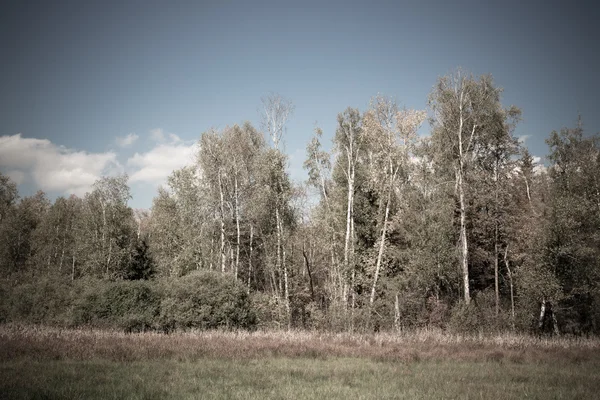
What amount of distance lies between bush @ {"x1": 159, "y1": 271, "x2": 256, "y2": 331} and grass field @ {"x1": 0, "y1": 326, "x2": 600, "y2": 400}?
4099 millimetres

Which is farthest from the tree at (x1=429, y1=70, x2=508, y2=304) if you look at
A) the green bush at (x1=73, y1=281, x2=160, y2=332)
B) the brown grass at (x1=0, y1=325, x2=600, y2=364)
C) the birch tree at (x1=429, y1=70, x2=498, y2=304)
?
the green bush at (x1=73, y1=281, x2=160, y2=332)

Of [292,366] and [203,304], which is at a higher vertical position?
[203,304]

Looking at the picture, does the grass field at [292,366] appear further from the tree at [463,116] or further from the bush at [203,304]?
the tree at [463,116]

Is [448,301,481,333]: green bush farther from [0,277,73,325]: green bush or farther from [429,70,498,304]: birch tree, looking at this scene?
[0,277,73,325]: green bush

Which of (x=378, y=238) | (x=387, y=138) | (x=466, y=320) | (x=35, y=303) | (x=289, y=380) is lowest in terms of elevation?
(x=466, y=320)

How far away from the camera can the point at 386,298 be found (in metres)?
24.4

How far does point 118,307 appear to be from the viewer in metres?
22.1

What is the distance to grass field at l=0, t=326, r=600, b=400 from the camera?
340 inches

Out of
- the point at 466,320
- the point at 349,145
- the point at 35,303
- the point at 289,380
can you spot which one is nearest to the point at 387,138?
the point at 349,145

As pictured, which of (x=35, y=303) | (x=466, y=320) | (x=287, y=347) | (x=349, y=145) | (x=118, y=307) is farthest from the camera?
(x=349, y=145)

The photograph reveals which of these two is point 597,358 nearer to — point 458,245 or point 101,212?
point 458,245

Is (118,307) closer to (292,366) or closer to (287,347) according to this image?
(287,347)

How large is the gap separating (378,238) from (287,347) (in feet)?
41.3

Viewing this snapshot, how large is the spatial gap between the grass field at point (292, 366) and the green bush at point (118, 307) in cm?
517
